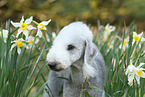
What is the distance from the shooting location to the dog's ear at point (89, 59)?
1425 mm

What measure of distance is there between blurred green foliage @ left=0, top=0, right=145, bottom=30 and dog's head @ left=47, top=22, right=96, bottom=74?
12.2 ft

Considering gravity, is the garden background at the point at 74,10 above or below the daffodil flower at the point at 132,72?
above

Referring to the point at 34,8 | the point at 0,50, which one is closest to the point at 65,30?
the point at 0,50

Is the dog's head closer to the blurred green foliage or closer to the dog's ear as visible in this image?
the dog's ear

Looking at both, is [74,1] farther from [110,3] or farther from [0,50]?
[0,50]

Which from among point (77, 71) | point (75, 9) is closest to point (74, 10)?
point (75, 9)

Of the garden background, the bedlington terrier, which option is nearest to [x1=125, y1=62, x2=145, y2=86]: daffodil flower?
the bedlington terrier

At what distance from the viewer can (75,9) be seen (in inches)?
216

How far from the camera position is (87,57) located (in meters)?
1.44

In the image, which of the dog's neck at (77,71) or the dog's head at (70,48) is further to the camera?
the dog's neck at (77,71)

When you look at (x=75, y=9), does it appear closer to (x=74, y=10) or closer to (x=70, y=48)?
(x=74, y=10)

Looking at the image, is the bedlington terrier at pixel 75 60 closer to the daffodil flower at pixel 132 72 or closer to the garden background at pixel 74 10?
the daffodil flower at pixel 132 72

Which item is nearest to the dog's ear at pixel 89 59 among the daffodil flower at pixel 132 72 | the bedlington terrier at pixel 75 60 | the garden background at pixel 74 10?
the bedlington terrier at pixel 75 60

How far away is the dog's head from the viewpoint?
1252 millimetres
